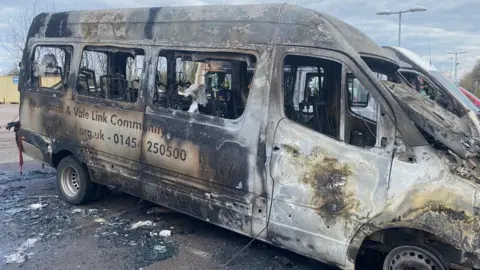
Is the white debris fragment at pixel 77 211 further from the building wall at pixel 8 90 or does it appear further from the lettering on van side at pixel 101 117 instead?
the building wall at pixel 8 90

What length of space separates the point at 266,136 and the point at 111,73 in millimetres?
2622

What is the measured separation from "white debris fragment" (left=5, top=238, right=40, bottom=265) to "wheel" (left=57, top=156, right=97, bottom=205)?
126cm

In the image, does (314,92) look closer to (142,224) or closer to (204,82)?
(204,82)

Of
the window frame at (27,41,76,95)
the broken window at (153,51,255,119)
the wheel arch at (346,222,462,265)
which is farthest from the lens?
the window frame at (27,41,76,95)

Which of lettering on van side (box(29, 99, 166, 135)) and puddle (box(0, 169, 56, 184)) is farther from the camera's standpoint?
puddle (box(0, 169, 56, 184))

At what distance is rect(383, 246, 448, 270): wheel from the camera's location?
11.0 feet

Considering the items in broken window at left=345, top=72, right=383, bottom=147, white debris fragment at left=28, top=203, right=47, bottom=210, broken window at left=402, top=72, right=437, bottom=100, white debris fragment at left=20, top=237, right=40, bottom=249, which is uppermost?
broken window at left=402, top=72, right=437, bottom=100

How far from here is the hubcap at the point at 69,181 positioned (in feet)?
20.7

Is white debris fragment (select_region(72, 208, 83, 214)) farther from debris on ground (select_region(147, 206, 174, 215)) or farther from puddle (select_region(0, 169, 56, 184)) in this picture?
puddle (select_region(0, 169, 56, 184))

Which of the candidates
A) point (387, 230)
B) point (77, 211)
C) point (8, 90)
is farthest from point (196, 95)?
point (8, 90)

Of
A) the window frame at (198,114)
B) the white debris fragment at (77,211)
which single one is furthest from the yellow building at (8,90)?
the window frame at (198,114)

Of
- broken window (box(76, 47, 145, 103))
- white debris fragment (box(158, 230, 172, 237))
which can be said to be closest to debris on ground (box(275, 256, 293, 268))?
white debris fragment (box(158, 230, 172, 237))

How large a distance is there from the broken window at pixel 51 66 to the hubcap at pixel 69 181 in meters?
1.20

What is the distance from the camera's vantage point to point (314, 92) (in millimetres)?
4348
